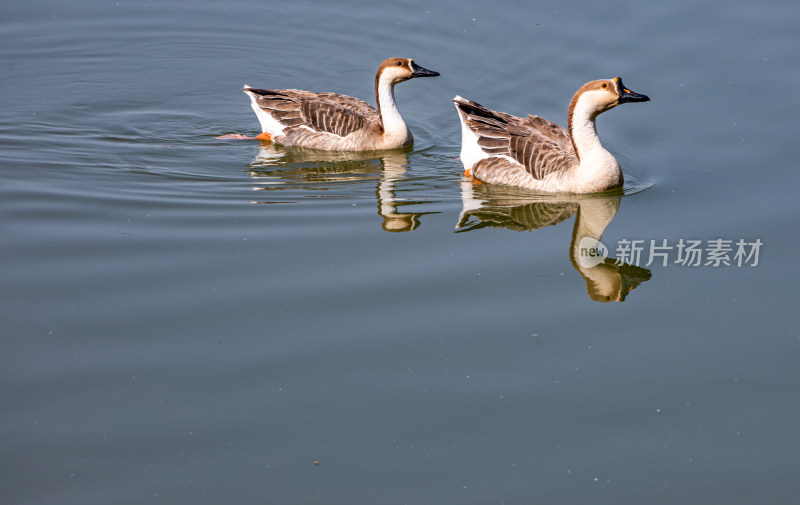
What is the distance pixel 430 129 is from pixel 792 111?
5.55 meters

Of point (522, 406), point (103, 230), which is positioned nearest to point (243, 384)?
point (522, 406)

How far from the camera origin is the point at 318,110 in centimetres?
1496

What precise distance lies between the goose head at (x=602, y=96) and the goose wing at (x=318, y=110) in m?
3.84

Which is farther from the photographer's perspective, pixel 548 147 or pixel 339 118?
pixel 339 118

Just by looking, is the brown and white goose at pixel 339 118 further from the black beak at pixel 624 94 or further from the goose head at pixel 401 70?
the black beak at pixel 624 94

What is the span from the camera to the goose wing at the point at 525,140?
13.0 meters

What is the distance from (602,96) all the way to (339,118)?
175 inches

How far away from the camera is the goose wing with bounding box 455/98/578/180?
1304 centimetres

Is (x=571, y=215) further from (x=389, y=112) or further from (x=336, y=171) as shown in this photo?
(x=389, y=112)

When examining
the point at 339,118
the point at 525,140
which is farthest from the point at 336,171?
the point at 525,140

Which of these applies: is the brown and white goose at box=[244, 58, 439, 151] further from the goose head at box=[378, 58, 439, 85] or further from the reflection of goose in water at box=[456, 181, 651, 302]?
the reflection of goose in water at box=[456, 181, 651, 302]

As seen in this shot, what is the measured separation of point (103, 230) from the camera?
10.9m

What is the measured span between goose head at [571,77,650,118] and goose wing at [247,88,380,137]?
3.84m

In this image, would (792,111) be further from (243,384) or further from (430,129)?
(243,384)
